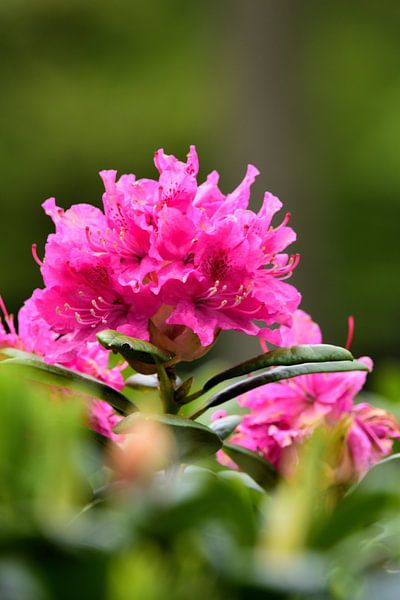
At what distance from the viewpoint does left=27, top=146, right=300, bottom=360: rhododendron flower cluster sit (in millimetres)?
839

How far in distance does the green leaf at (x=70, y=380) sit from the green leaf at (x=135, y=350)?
3 cm

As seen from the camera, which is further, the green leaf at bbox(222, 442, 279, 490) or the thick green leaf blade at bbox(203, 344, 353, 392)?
the green leaf at bbox(222, 442, 279, 490)

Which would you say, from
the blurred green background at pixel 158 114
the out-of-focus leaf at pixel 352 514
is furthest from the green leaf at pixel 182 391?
the blurred green background at pixel 158 114

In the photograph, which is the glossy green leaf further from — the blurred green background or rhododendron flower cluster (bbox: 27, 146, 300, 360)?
the blurred green background

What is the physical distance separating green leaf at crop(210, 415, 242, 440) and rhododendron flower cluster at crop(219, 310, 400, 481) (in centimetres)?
4

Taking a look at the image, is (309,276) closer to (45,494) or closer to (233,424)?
(233,424)

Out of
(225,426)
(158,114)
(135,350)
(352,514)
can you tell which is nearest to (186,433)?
(135,350)

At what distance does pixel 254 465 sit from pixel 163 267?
0.80ft

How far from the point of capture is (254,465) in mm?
982

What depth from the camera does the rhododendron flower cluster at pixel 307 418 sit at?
3.26 feet

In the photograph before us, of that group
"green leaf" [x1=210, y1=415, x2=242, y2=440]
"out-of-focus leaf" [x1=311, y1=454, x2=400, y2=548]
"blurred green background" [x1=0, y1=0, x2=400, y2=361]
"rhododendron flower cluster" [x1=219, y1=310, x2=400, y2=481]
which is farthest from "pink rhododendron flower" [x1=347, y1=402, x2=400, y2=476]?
"blurred green background" [x1=0, y1=0, x2=400, y2=361]

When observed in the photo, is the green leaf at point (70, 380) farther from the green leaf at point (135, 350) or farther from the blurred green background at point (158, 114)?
the blurred green background at point (158, 114)

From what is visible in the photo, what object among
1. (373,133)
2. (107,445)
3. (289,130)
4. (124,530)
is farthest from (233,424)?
(373,133)

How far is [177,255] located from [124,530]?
38 centimetres
